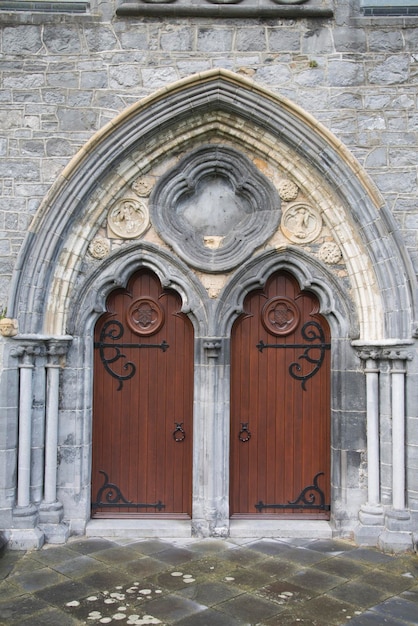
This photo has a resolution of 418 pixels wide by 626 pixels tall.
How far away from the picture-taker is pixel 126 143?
5.50m

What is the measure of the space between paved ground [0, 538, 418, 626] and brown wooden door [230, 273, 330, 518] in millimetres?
509

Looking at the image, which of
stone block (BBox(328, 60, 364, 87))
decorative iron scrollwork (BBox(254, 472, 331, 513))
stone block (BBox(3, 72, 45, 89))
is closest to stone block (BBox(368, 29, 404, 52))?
stone block (BBox(328, 60, 364, 87))

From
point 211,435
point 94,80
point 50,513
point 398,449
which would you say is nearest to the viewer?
point 398,449

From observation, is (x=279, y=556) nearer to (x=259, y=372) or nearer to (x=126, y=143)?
(x=259, y=372)

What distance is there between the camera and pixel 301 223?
5.78 metres

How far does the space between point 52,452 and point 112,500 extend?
2.75 ft

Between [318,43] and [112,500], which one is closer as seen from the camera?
[318,43]

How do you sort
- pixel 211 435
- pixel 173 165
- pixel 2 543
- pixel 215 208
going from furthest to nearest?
pixel 215 208, pixel 173 165, pixel 211 435, pixel 2 543

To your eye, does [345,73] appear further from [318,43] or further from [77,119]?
[77,119]

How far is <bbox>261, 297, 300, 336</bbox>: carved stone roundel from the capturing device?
230 inches

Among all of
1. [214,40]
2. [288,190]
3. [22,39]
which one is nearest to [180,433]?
[288,190]

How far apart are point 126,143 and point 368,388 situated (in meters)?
3.18

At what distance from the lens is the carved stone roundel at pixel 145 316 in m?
5.85

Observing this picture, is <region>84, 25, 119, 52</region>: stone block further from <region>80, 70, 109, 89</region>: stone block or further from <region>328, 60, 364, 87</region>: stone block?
<region>328, 60, 364, 87</region>: stone block
